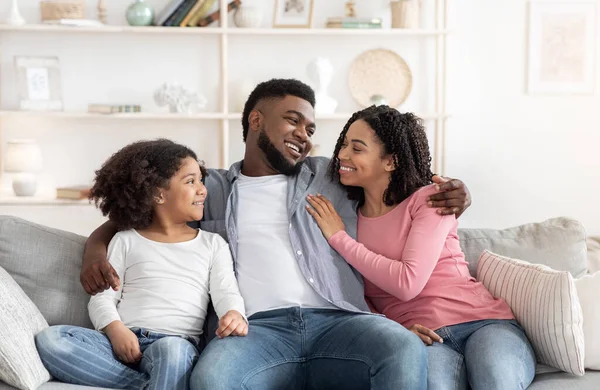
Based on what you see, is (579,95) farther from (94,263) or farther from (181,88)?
(94,263)

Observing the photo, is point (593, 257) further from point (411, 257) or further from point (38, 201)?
point (38, 201)

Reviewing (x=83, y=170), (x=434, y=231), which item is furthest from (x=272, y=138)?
(x=83, y=170)

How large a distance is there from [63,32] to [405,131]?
2868mm

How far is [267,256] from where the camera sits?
2.32 m

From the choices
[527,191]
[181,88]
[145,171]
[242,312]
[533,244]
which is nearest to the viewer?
[242,312]

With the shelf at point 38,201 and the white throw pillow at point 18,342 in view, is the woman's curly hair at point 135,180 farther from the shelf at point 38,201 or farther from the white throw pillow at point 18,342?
the shelf at point 38,201

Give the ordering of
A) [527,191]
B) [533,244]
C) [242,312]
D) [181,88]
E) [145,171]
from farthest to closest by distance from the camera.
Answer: [527,191] → [181,88] → [533,244] → [145,171] → [242,312]

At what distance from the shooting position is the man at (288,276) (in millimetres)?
1991

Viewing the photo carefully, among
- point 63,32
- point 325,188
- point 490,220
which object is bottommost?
point 490,220

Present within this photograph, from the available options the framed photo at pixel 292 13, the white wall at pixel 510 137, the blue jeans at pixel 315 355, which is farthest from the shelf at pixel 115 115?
the blue jeans at pixel 315 355

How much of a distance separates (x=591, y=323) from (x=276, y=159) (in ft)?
3.54

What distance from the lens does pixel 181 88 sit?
14.7ft

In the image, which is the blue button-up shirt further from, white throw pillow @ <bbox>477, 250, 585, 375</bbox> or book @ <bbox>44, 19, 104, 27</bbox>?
book @ <bbox>44, 19, 104, 27</bbox>

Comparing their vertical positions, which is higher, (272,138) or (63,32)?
(63,32)
